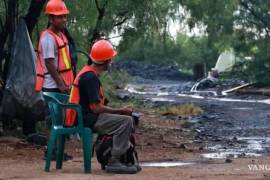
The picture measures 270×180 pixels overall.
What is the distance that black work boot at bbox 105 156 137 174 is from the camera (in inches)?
330

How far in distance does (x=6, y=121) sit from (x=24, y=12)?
2.21 m

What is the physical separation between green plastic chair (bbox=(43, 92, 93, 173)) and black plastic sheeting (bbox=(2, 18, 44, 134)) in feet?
7.50

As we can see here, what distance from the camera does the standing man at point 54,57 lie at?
9.22 m

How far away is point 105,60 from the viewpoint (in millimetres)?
8531

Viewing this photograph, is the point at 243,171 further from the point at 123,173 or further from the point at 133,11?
the point at 133,11

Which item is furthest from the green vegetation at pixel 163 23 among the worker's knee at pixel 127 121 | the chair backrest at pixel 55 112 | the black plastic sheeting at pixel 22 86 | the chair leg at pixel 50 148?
the worker's knee at pixel 127 121

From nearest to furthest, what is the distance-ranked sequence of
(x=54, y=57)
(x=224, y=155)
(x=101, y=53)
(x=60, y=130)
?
(x=101, y=53)
(x=60, y=130)
(x=54, y=57)
(x=224, y=155)

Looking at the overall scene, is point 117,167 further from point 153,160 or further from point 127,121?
point 153,160

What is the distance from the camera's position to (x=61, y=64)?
9.43 m

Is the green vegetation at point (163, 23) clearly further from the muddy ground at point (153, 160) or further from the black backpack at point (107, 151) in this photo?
the black backpack at point (107, 151)

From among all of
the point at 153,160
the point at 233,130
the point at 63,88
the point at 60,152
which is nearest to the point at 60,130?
the point at 60,152

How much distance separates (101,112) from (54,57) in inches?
50.0

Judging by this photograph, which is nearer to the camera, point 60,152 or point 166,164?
point 60,152

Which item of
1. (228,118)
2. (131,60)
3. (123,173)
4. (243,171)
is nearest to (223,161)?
(243,171)
